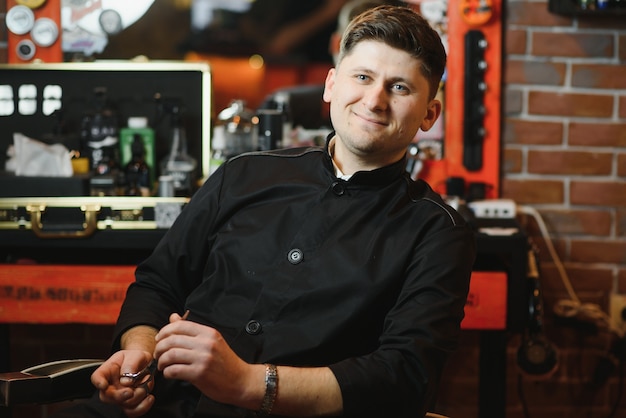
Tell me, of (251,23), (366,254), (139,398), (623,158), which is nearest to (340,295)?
(366,254)

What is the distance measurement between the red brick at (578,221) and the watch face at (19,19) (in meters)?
1.81

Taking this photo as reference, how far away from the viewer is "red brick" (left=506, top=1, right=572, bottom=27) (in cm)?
265

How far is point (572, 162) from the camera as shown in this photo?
271 cm

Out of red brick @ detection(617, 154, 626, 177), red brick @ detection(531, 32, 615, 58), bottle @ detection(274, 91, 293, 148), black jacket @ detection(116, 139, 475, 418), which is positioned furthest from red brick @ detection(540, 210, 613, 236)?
black jacket @ detection(116, 139, 475, 418)

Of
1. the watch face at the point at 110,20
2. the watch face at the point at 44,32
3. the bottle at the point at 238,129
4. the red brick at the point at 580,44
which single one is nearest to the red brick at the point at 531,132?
the red brick at the point at 580,44

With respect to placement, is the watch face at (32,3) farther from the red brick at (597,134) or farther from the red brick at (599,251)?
the red brick at (599,251)

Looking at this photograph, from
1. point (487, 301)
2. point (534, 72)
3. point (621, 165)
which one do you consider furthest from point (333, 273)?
point (621, 165)

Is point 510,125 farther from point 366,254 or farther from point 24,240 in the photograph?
point 24,240

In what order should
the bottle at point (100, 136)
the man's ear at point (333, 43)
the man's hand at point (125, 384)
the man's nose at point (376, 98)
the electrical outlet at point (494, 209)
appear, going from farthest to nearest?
1. the man's ear at point (333, 43)
2. the bottle at point (100, 136)
3. the electrical outlet at point (494, 209)
4. the man's nose at point (376, 98)
5. the man's hand at point (125, 384)

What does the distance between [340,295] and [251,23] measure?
2.76 m

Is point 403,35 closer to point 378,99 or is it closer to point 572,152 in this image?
point 378,99

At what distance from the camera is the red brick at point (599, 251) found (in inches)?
108

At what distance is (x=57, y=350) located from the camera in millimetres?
2910

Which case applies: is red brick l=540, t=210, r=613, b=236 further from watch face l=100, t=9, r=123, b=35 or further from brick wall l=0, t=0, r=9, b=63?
brick wall l=0, t=0, r=9, b=63
